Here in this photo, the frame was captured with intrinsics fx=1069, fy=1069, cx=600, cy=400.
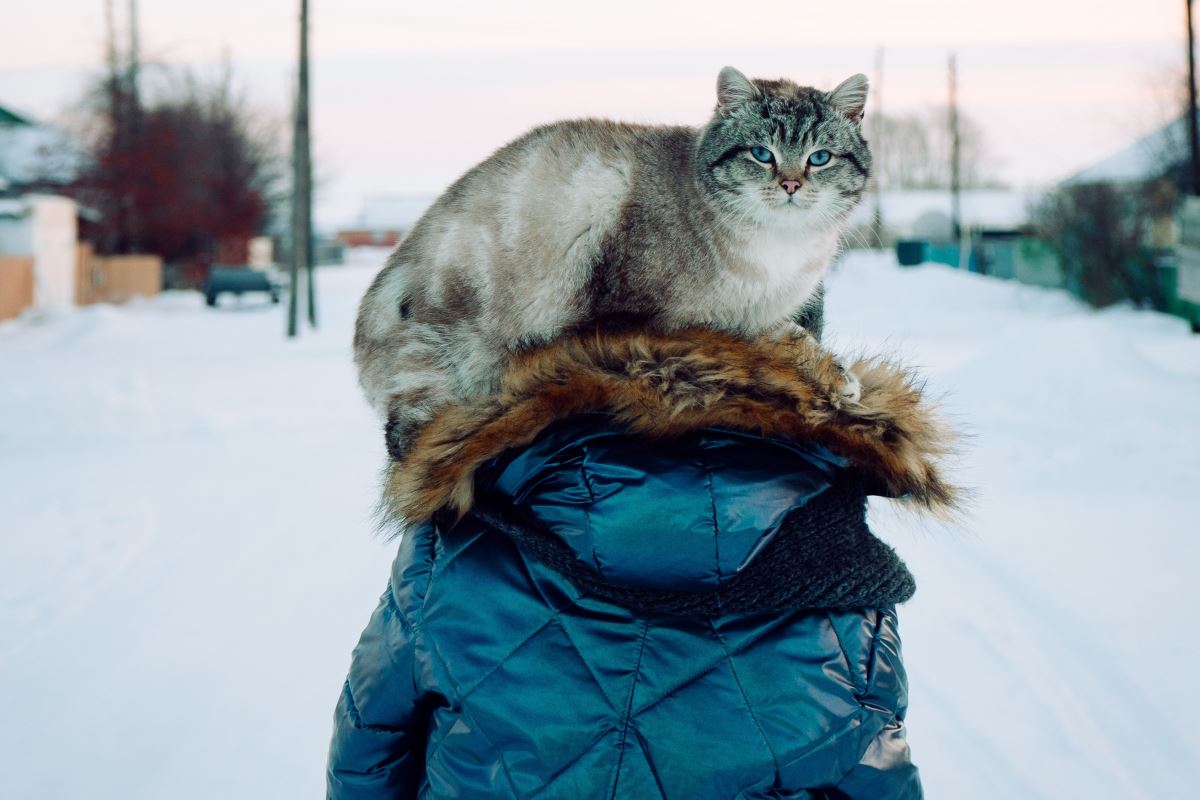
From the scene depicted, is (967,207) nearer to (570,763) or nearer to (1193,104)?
(1193,104)

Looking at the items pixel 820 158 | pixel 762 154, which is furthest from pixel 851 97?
pixel 762 154

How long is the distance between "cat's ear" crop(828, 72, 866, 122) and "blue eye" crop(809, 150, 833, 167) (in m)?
0.12

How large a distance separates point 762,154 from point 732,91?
7.4 inches

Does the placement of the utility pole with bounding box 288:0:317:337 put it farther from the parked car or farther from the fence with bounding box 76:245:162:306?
the fence with bounding box 76:245:162:306

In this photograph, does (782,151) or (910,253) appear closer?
(782,151)

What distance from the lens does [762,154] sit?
289 cm

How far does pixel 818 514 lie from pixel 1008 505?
5.69 metres

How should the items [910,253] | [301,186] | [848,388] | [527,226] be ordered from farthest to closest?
[910,253] → [301,186] → [527,226] → [848,388]

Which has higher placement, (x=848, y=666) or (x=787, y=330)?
(x=787, y=330)

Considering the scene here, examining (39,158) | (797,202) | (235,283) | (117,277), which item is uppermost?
(39,158)

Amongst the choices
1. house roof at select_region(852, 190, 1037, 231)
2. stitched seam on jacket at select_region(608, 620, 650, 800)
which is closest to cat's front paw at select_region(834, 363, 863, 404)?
stitched seam on jacket at select_region(608, 620, 650, 800)

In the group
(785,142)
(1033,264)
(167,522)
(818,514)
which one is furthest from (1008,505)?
(1033,264)

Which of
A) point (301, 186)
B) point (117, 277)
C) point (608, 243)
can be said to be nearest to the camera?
point (608, 243)

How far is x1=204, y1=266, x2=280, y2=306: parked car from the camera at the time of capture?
28703 millimetres
